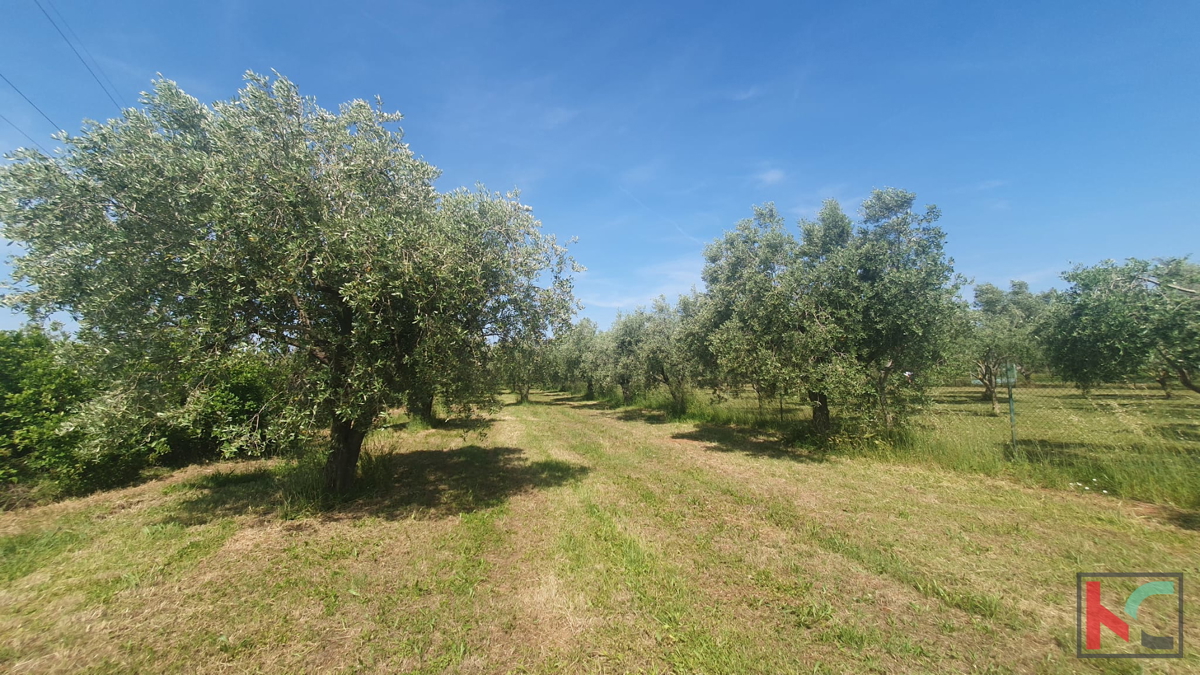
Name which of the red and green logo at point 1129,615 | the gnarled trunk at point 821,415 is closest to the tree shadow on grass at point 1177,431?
the gnarled trunk at point 821,415

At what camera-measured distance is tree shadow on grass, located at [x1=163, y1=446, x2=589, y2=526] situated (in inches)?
298

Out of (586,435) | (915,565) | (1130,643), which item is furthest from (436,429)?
(1130,643)

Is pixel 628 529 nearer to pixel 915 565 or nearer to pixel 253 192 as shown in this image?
pixel 915 565

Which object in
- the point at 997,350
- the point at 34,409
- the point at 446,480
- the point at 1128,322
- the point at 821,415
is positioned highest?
the point at 1128,322

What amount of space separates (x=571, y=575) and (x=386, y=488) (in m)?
5.99

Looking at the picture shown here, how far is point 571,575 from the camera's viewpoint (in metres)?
5.25

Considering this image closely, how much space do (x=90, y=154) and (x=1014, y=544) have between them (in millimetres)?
16355

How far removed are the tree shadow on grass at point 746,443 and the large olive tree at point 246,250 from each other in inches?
418

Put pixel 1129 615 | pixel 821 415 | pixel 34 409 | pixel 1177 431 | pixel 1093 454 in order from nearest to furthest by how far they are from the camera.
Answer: pixel 1129 615
pixel 34 409
pixel 1177 431
pixel 1093 454
pixel 821 415

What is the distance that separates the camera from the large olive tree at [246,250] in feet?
20.7

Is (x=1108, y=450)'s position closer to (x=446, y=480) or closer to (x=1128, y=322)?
(x=1128, y=322)

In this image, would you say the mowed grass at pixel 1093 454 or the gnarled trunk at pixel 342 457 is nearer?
the mowed grass at pixel 1093 454

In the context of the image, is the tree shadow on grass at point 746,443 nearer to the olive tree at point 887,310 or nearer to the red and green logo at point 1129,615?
the olive tree at point 887,310

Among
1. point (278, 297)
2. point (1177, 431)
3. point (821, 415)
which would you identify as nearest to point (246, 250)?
point (278, 297)
